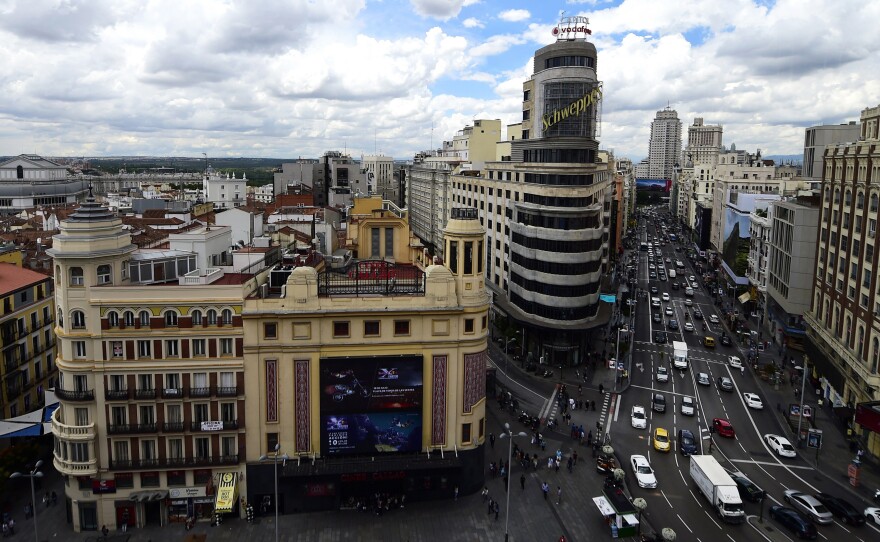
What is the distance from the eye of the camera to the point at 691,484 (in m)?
52.0

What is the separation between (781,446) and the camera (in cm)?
5784

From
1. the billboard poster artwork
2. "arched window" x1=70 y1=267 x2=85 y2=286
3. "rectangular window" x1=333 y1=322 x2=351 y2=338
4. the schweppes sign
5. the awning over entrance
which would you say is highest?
the schweppes sign

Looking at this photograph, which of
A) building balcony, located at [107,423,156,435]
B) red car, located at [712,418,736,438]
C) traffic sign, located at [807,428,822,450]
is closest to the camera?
building balcony, located at [107,423,156,435]

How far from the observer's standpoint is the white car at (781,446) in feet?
188

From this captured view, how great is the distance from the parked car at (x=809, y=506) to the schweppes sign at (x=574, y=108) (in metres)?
51.4

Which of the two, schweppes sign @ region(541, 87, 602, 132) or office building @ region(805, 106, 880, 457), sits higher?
schweppes sign @ region(541, 87, 602, 132)

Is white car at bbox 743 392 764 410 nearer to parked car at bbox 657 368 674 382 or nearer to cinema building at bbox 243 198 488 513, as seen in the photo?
parked car at bbox 657 368 674 382

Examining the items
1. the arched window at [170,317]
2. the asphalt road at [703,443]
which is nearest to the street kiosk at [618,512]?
the asphalt road at [703,443]

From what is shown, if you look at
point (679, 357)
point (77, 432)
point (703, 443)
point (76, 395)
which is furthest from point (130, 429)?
point (679, 357)

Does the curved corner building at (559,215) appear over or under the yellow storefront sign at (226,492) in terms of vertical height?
over

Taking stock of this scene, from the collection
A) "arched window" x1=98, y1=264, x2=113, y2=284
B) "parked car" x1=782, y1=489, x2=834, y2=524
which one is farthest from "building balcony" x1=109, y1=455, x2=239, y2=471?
"parked car" x1=782, y1=489, x2=834, y2=524

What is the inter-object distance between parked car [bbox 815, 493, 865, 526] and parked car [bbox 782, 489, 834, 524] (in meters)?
0.71

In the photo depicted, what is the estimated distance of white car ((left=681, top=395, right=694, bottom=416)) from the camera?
6669cm

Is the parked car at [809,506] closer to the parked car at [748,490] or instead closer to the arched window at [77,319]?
the parked car at [748,490]
